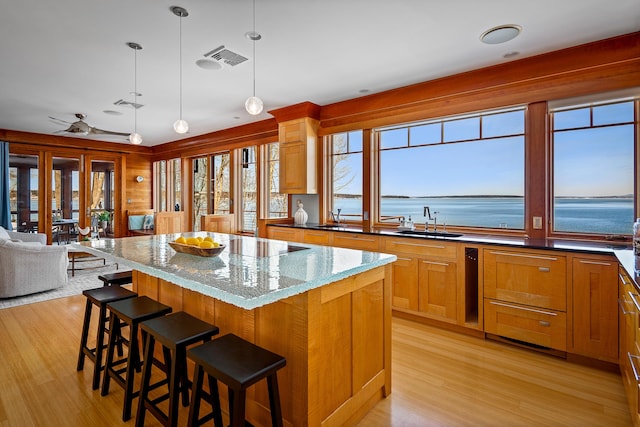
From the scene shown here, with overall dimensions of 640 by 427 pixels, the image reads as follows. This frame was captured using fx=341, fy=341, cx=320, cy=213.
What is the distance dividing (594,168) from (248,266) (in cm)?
322

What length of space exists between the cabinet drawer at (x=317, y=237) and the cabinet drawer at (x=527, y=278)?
6.07 ft

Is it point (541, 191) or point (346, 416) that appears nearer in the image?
point (346, 416)

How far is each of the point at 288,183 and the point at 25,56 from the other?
3153 millimetres

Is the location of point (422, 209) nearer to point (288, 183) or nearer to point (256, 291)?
point (288, 183)

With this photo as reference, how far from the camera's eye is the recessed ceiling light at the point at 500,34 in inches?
107

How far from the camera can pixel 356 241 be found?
402 cm

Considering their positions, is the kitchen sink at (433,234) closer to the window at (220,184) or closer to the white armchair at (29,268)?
the window at (220,184)

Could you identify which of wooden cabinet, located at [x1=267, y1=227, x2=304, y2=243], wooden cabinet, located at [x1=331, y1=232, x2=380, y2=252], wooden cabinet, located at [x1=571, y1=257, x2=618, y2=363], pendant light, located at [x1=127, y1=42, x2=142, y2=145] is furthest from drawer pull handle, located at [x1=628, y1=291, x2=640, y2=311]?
pendant light, located at [x1=127, y1=42, x2=142, y2=145]

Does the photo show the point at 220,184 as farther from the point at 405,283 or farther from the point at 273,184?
the point at 405,283

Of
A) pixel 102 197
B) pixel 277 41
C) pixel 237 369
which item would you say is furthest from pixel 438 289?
pixel 102 197

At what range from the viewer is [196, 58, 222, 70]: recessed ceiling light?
3.38 metres

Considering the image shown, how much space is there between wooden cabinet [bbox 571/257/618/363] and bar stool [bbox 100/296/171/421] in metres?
3.02

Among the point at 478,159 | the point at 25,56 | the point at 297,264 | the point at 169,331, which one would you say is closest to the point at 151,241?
the point at 169,331

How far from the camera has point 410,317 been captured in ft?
12.1
